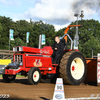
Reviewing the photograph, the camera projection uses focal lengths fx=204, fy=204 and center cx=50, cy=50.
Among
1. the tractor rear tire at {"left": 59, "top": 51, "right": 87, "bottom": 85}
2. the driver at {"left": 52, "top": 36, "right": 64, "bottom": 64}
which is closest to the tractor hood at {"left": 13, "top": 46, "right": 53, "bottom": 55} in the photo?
the driver at {"left": 52, "top": 36, "right": 64, "bottom": 64}

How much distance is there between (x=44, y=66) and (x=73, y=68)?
1259 mm

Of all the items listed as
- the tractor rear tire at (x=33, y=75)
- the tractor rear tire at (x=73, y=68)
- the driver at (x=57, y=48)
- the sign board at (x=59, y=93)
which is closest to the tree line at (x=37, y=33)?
the driver at (x=57, y=48)

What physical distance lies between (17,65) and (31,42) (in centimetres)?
4973

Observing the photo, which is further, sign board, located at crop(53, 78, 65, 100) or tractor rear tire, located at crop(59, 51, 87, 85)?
tractor rear tire, located at crop(59, 51, 87, 85)

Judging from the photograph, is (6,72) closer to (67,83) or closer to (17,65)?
(17,65)

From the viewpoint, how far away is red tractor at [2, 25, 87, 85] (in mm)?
7875

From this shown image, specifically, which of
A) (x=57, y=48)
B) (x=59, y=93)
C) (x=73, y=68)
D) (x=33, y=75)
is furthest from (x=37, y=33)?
(x=59, y=93)

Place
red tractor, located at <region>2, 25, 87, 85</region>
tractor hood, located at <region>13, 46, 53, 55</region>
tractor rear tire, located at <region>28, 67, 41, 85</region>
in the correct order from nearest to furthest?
tractor rear tire, located at <region>28, 67, 41, 85</region> < red tractor, located at <region>2, 25, 87, 85</region> < tractor hood, located at <region>13, 46, 53, 55</region>

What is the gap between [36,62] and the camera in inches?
326

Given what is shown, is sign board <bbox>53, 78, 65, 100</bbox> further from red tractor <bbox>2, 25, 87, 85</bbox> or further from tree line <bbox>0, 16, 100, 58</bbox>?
tree line <bbox>0, 16, 100, 58</bbox>

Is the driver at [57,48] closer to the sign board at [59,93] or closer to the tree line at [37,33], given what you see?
the sign board at [59,93]

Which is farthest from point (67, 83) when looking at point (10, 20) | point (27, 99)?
point (10, 20)

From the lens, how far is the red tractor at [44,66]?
7875 mm

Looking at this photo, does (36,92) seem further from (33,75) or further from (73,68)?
(73,68)
